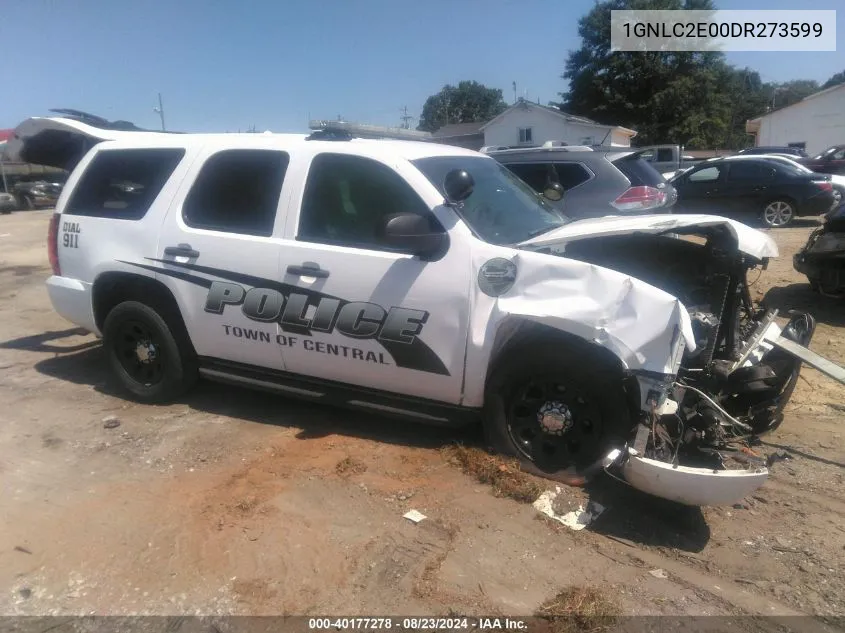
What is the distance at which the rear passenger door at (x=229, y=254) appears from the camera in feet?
14.5

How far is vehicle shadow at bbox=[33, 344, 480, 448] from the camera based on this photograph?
4555 mm

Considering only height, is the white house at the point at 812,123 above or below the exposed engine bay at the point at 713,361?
above

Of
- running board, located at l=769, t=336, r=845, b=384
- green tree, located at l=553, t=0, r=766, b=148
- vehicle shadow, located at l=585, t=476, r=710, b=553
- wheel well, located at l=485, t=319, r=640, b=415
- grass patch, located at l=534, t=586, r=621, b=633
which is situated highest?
green tree, located at l=553, t=0, r=766, b=148

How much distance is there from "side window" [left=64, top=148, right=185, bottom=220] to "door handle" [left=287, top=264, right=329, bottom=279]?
1440mm

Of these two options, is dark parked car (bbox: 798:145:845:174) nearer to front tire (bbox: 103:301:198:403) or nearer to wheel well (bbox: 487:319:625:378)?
wheel well (bbox: 487:319:625:378)

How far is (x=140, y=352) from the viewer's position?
205 inches

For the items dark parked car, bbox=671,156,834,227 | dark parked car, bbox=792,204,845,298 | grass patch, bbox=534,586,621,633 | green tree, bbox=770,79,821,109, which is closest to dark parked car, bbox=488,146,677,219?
dark parked car, bbox=792,204,845,298

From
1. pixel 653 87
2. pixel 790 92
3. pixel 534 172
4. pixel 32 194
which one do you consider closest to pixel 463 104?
pixel 790 92

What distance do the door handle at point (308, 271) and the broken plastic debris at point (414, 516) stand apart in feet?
4.91

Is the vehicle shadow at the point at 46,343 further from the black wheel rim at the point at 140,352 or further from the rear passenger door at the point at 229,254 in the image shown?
the rear passenger door at the point at 229,254

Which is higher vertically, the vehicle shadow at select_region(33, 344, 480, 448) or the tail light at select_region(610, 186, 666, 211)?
the tail light at select_region(610, 186, 666, 211)

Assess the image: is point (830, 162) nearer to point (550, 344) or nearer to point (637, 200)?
point (637, 200)

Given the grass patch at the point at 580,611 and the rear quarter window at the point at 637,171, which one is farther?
the rear quarter window at the point at 637,171

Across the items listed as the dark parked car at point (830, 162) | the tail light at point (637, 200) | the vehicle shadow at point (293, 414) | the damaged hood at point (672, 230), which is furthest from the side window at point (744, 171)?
the vehicle shadow at point (293, 414)
